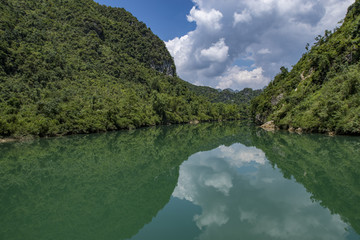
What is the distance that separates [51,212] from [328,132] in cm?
4122

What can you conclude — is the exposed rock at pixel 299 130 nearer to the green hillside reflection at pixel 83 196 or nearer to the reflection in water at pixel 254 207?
the reflection in water at pixel 254 207

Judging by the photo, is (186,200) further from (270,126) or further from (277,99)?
(277,99)

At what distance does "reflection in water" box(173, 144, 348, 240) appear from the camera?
24.1ft

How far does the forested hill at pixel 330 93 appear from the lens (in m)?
32.4

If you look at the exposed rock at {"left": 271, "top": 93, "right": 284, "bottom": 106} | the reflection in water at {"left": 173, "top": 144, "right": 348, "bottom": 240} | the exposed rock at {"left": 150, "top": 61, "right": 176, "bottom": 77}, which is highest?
the exposed rock at {"left": 150, "top": 61, "right": 176, "bottom": 77}

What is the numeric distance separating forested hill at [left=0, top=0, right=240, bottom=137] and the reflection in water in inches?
1603

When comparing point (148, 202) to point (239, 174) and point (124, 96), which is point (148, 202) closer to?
point (239, 174)

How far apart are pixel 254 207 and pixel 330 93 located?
37.4 m

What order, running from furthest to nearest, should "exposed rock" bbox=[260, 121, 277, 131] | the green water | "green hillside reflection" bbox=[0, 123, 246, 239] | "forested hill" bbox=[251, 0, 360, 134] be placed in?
"exposed rock" bbox=[260, 121, 277, 131]
"forested hill" bbox=[251, 0, 360, 134]
"green hillside reflection" bbox=[0, 123, 246, 239]
the green water

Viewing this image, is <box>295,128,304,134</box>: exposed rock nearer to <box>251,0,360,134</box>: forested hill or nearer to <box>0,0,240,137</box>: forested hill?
<box>251,0,360,134</box>: forested hill

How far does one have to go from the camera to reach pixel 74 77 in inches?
2896

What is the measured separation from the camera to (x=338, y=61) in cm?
4403

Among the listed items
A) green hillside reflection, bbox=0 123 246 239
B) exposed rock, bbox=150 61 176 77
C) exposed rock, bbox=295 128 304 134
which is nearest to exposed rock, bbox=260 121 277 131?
exposed rock, bbox=295 128 304 134

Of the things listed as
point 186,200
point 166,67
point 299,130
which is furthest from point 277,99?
point 166,67
